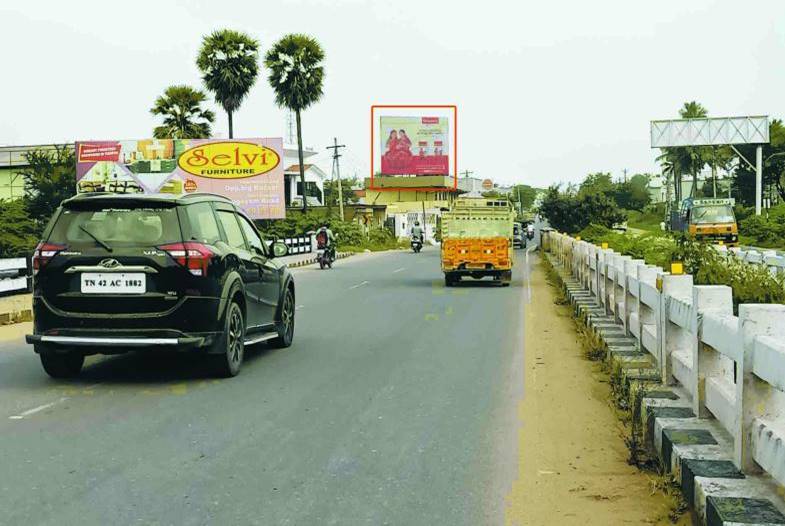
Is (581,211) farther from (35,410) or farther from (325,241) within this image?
(35,410)

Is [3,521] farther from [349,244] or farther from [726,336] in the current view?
[349,244]

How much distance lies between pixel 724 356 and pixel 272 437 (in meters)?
3.13

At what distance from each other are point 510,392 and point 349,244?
2004 inches

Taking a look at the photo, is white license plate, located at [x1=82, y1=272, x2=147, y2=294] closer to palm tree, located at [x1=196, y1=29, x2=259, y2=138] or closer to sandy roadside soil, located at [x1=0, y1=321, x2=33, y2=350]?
sandy roadside soil, located at [x1=0, y1=321, x2=33, y2=350]

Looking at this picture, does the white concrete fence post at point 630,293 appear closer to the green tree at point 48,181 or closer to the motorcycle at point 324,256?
the motorcycle at point 324,256

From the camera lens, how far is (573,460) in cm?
605

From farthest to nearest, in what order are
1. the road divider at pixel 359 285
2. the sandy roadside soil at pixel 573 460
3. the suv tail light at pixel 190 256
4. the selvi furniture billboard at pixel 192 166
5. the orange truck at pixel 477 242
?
the selvi furniture billboard at pixel 192 166 < the orange truck at pixel 477 242 < the road divider at pixel 359 285 < the suv tail light at pixel 190 256 < the sandy roadside soil at pixel 573 460

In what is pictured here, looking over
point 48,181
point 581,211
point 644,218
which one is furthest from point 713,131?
point 644,218

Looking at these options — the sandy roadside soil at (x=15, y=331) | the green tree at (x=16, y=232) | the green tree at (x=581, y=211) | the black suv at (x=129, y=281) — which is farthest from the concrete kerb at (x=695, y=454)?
the green tree at (x=581, y=211)

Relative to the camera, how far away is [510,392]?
28.0 ft

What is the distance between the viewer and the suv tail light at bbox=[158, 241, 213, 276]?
27.4ft

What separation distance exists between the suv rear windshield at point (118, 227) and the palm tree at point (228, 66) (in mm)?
44769

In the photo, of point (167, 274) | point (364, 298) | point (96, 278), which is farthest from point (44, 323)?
point (364, 298)

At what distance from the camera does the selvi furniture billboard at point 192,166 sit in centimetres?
4481
